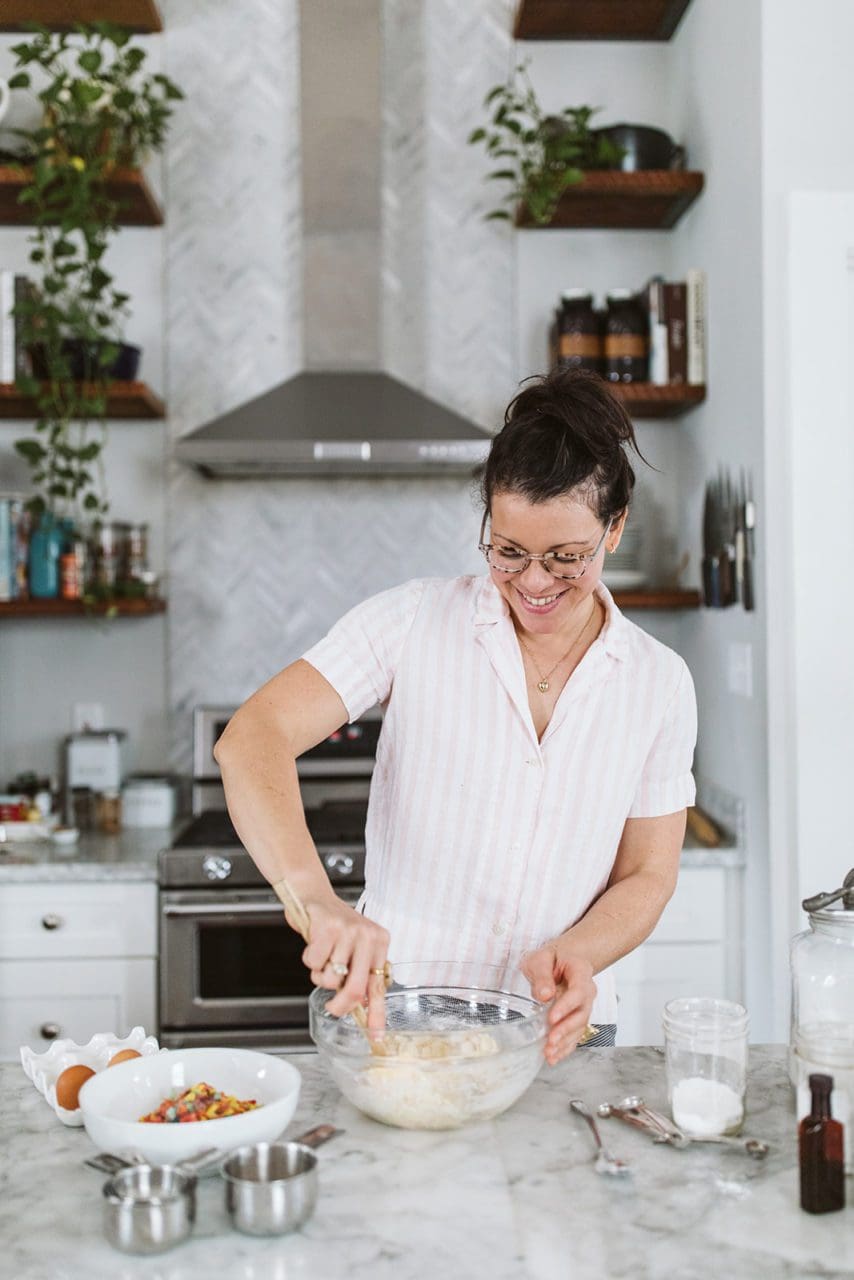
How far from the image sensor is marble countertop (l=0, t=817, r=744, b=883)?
2684 mm

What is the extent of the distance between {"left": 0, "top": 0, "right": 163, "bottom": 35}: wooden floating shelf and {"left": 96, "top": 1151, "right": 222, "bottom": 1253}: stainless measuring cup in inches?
118

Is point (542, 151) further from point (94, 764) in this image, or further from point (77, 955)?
point (77, 955)

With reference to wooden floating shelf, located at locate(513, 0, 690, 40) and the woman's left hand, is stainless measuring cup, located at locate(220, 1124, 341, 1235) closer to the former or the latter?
the woman's left hand

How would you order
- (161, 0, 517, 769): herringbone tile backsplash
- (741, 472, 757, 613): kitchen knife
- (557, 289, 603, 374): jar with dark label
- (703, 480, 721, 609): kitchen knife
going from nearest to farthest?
1. (741, 472, 757, 613): kitchen knife
2. (703, 480, 721, 609): kitchen knife
3. (557, 289, 603, 374): jar with dark label
4. (161, 0, 517, 769): herringbone tile backsplash

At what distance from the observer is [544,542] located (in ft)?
4.74

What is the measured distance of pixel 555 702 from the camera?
1.64 m

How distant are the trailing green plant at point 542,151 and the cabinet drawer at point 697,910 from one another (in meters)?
1.65

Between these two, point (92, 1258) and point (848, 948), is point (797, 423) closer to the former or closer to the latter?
point (848, 948)

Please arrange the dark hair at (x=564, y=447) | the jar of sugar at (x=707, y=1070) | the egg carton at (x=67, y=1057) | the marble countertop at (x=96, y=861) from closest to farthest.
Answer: the jar of sugar at (x=707, y=1070)
the egg carton at (x=67, y=1057)
the dark hair at (x=564, y=447)
the marble countertop at (x=96, y=861)

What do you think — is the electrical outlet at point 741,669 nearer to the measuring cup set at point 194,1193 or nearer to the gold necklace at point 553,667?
the gold necklace at point 553,667

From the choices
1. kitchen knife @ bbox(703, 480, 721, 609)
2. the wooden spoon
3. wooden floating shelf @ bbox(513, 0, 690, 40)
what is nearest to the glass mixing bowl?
the wooden spoon

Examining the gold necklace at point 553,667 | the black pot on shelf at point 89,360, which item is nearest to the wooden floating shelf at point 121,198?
the black pot on shelf at point 89,360

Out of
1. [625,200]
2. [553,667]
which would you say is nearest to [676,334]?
[625,200]

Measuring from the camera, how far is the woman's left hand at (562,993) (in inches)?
50.0
